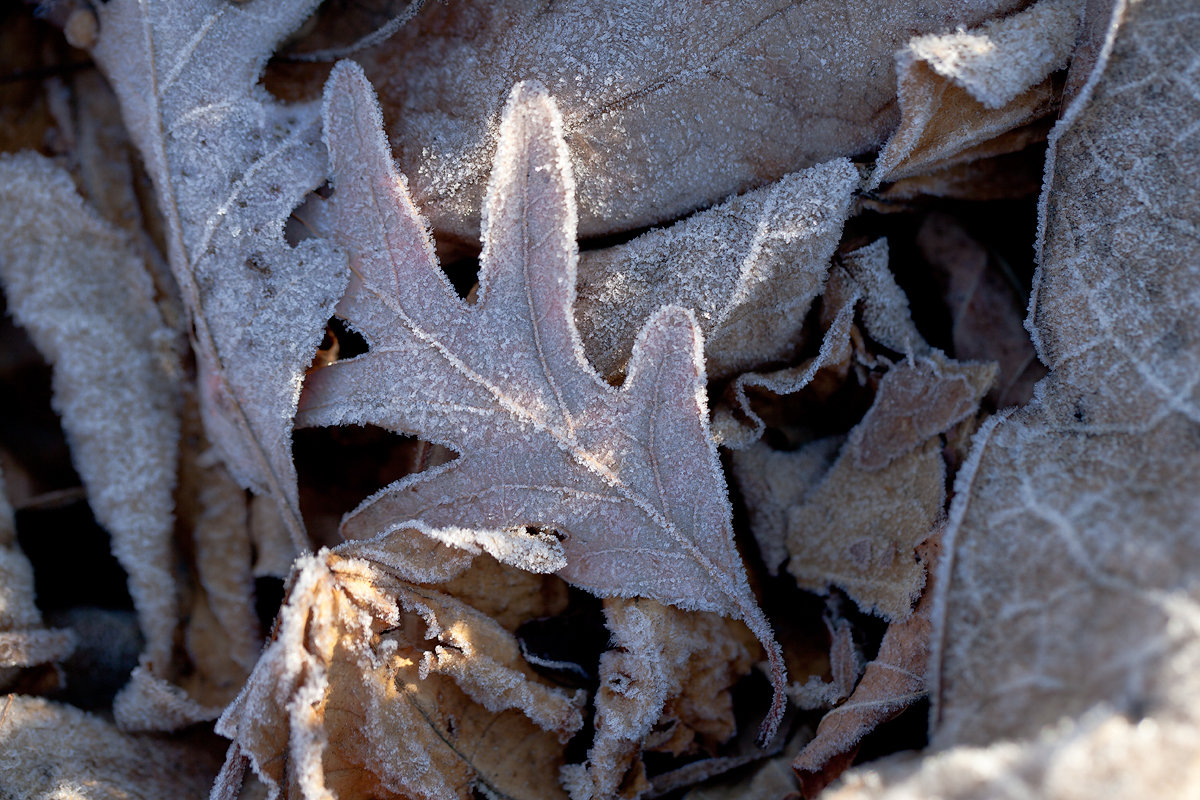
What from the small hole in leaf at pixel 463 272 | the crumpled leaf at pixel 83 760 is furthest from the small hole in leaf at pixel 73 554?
the small hole in leaf at pixel 463 272

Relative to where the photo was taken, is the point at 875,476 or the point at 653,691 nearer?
the point at 653,691

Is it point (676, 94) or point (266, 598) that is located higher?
point (676, 94)

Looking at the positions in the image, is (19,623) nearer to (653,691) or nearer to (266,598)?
(266,598)

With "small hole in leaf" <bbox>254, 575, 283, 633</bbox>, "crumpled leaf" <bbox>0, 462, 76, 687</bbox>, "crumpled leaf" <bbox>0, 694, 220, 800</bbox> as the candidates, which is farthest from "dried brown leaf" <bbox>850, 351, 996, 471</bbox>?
"crumpled leaf" <bbox>0, 462, 76, 687</bbox>

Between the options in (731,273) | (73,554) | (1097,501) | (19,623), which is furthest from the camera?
(73,554)

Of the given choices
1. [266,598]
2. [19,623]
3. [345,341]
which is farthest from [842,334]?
[19,623]

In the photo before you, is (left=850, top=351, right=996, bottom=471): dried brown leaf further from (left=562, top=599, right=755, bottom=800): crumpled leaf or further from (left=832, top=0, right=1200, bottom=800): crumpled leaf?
(left=562, top=599, right=755, bottom=800): crumpled leaf

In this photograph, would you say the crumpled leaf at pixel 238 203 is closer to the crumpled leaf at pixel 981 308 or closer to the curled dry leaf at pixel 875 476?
the curled dry leaf at pixel 875 476

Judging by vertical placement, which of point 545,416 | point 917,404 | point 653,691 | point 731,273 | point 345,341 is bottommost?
point 653,691
